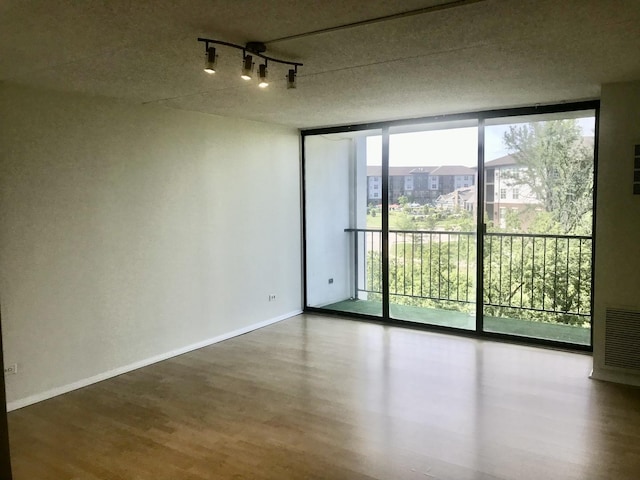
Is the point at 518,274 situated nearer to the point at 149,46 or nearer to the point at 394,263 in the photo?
the point at 394,263

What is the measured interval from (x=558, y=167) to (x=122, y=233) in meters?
3.98

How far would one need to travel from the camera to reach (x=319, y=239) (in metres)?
6.38

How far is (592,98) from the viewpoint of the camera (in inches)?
169

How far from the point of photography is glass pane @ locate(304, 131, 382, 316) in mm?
6102

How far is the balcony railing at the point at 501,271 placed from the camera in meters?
4.77

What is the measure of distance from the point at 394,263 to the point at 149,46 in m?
3.80

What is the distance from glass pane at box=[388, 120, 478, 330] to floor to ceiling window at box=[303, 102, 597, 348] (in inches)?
0.5

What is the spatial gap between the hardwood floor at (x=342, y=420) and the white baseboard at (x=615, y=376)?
0.09 metres

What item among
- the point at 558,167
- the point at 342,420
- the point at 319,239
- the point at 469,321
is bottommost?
the point at 342,420

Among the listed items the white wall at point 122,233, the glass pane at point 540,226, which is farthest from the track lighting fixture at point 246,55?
the glass pane at point 540,226

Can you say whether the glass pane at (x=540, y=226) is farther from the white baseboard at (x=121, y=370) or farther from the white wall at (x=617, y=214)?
the white baseboard at (x=121, y=370)

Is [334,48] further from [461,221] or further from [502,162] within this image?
[461,221]

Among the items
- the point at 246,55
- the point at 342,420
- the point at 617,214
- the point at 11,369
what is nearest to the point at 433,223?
the point at 617,214

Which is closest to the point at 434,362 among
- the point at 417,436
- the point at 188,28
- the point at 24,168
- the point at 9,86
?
the point at 417,436
